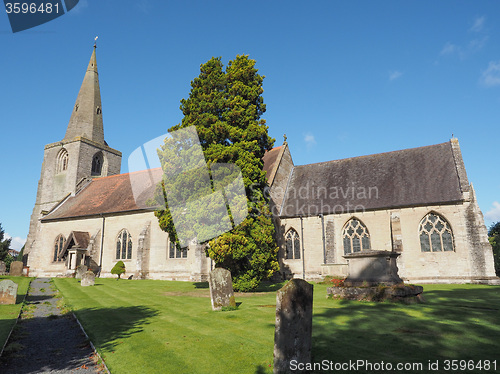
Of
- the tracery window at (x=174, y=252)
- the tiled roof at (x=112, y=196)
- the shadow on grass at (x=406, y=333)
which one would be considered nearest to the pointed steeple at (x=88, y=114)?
the tiled roof at (x=112, y=196)

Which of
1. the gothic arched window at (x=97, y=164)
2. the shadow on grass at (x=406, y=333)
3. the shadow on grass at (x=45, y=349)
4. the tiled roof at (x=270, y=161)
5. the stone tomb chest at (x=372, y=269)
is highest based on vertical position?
the gothic arched window at (x=97, y=164)

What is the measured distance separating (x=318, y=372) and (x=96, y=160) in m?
44.2

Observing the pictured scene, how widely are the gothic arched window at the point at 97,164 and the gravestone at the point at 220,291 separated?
36.5 m

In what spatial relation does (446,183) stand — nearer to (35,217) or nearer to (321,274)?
(321,274)

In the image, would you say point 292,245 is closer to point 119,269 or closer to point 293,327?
point 119,269

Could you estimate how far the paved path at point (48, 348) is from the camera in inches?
269

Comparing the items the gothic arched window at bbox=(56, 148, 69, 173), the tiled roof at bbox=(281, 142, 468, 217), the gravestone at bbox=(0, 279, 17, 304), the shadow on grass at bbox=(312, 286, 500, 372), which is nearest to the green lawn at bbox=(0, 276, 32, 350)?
the gravestone at bbox=(0, 279, 17, 304)

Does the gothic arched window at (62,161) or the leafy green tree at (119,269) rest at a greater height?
the gothic arched window at (62,161)

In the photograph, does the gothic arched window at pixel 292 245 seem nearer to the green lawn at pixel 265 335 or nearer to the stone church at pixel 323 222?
the stone church at pixel 323 222

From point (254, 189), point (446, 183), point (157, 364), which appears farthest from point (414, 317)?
point (446, 183)

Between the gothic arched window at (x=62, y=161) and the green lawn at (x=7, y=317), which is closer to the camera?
the green lawn at (x=7, y=317)

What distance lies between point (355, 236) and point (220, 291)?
1670 cm

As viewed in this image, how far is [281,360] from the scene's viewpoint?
577 cm

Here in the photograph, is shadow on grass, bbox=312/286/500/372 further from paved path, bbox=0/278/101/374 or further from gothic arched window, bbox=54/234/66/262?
gothic arched window, bbox=54/234/66/262
